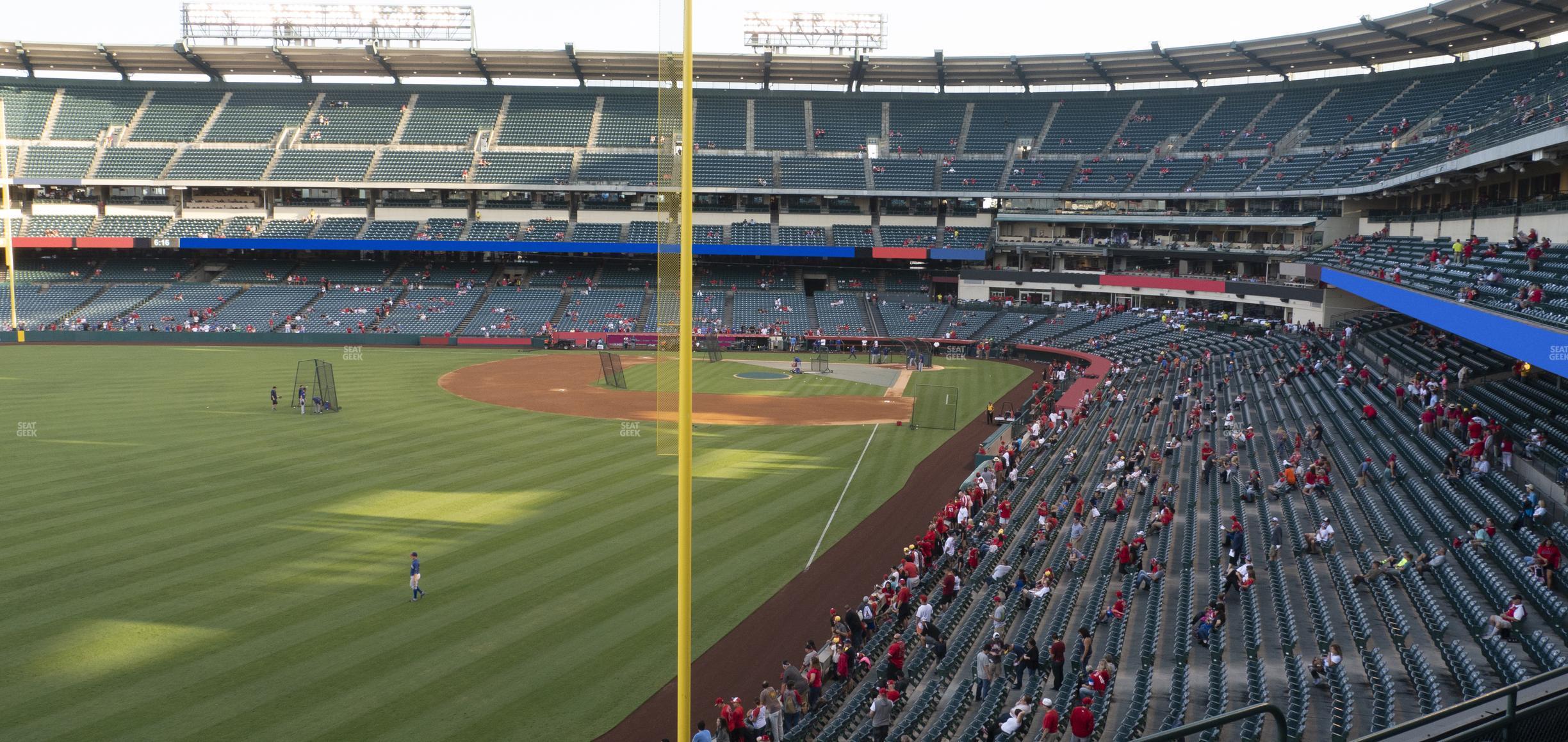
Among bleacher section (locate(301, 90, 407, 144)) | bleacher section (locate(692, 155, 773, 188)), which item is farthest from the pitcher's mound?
bleacher section (locate(301, 90, 407, 144))

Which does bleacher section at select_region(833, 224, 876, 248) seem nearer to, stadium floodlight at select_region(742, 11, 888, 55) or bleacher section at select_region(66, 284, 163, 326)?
stadium floodlight at select_region(742, 11, 888, 55)

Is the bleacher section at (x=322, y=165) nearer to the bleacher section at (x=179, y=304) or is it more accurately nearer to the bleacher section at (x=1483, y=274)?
the bleacher section at (x=179, y=304)

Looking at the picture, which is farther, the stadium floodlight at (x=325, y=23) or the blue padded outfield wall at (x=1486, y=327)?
the stadium floodlight at (x=325, y=23)

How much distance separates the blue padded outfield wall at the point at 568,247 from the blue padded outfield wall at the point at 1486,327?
1740 inches

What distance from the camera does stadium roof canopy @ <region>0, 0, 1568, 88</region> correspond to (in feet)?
232

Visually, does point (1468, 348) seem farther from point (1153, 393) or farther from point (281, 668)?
point (281, 668)

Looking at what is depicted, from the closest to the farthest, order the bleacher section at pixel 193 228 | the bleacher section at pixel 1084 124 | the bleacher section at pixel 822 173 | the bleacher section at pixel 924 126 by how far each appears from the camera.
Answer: the bleacher section at pixel 193 228, the bleacher section at pixel 1084 124, the bleacher section at pixel 822 173, the bleacher section at pixel 924 126

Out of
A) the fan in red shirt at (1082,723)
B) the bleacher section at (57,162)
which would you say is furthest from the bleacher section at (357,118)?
the fan in red shirt at (1082,723)

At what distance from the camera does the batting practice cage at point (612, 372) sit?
50719 millimetres

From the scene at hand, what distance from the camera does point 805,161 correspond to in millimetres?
80688

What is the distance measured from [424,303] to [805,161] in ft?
104

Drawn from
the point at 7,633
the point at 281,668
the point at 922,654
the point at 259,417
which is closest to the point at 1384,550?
the point at 922,654

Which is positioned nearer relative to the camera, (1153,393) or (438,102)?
(1153,393)

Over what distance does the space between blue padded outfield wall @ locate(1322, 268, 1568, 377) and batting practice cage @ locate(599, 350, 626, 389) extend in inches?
1317
